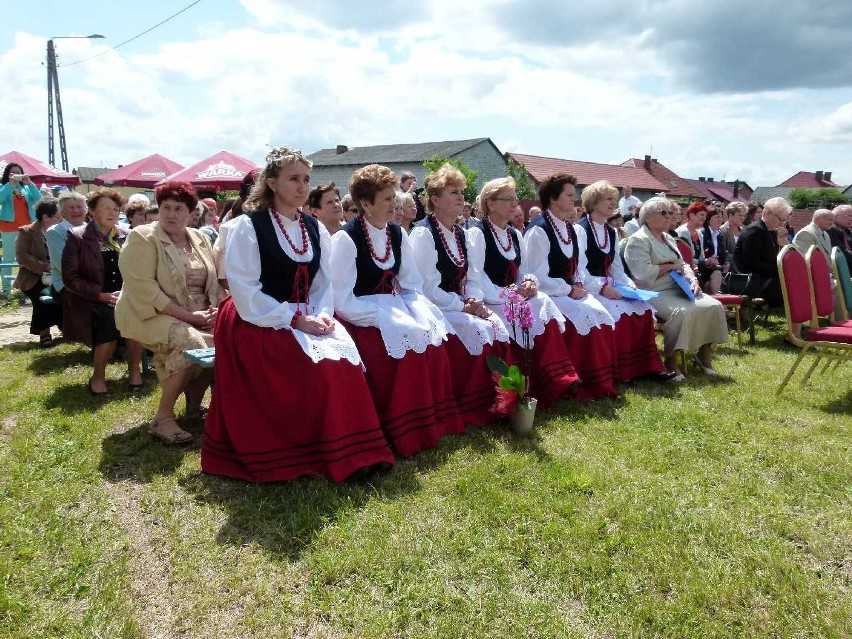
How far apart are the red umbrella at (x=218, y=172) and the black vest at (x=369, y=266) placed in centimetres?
788

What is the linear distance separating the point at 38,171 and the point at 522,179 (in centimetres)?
3212

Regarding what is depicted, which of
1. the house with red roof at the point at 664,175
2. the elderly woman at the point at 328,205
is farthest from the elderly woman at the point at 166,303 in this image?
the house with red roof at the point at 664,175

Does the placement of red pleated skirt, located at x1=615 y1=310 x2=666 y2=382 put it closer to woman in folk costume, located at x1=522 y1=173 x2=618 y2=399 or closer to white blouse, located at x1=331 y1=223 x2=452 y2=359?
woman in folk costume, located at x1=522 y1=173 x2=618 y2=399

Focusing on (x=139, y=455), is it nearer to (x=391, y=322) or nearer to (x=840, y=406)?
(x=391, y=322)

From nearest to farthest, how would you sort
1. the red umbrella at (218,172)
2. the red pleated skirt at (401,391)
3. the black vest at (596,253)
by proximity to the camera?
the red pleated skirt at (401,391) < the black vest at (596,253) < the red umbrella at (218,172)

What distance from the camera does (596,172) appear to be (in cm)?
4769

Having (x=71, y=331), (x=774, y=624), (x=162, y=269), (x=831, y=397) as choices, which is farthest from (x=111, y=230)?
(x=831, y=397)

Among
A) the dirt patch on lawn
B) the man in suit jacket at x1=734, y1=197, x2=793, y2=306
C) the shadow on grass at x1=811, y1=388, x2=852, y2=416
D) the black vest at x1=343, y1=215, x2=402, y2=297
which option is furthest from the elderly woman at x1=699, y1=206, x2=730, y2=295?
the dirt patch on lawn

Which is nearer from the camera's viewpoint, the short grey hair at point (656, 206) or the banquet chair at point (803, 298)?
the banquet chair at point (803, 298)

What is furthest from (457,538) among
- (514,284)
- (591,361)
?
(591,361)

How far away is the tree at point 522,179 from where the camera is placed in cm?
3991

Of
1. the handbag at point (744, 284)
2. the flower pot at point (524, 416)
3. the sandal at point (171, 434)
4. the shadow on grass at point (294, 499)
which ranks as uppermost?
the handbag at point (744, 284)

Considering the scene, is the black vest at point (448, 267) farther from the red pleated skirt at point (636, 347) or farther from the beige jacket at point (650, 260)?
the beige jacket at point (650, 260)

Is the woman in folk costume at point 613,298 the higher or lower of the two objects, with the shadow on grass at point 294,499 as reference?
higher
